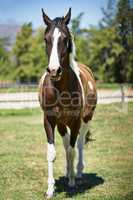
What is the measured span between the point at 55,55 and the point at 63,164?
286 cm

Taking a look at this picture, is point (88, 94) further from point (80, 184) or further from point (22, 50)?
point (22, 50)

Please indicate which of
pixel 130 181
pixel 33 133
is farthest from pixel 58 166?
pixel 33 133

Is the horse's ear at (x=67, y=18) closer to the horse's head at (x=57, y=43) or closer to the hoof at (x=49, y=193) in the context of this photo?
the horse's head at (x=57, y=43)

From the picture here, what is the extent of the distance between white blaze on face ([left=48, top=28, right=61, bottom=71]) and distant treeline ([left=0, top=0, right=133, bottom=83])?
11712 mm

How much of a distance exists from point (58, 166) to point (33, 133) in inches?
151

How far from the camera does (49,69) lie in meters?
5.12

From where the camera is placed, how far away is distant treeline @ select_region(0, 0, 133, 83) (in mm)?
20298

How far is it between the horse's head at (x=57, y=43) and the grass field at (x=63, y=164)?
150 cm

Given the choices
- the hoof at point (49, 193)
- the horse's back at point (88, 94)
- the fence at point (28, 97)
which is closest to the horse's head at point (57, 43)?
the horse's back at point (88, 94)

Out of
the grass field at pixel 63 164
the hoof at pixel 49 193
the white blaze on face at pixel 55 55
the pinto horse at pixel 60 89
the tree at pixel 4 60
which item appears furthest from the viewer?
the tree at pixel 4 60

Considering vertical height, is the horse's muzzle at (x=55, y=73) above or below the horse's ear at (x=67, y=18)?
below

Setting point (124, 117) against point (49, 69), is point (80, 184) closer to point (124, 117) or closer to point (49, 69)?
point (49, 69)

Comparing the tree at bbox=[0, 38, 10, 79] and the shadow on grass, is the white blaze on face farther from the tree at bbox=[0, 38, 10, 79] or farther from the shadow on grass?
the tree at bbox=[0, 38, 10, 79]

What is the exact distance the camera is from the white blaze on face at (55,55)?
5.11 m
